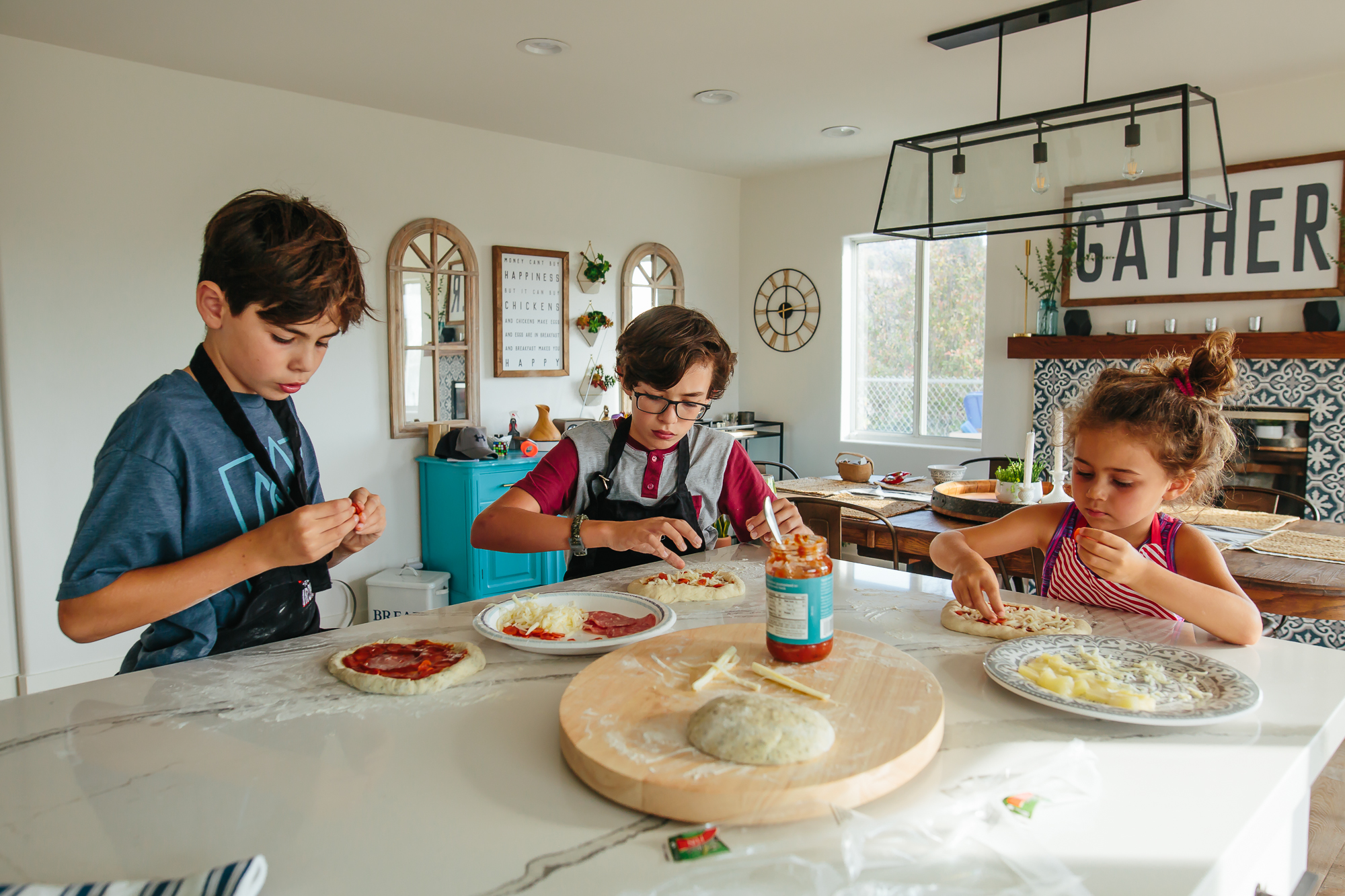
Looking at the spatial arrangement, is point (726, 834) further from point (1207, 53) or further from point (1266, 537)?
point (1207, 53)

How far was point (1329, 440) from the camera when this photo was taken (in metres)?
3.98

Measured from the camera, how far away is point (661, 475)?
198 cm

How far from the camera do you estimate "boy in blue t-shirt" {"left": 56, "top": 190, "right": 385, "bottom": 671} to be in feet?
3.67

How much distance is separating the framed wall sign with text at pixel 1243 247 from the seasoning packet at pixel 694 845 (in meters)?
3.76

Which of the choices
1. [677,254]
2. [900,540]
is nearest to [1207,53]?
[900,540]

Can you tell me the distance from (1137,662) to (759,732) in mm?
620

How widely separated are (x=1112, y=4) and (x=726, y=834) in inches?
131

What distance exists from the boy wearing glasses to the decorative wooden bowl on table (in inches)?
42.4

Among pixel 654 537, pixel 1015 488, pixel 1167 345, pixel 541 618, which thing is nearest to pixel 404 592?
pixel 1015 488

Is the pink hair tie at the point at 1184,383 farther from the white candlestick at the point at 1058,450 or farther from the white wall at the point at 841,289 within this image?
the white wall at the point at 841,289

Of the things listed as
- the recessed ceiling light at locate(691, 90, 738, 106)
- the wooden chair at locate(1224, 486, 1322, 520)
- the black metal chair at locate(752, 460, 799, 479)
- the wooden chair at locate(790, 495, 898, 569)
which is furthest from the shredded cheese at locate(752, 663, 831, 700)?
the recessed ceiling light at locate(691, 90, 738, 106)

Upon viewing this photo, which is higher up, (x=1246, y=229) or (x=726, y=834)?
(x=1246, y=229)

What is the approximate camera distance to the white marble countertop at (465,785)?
0.72m

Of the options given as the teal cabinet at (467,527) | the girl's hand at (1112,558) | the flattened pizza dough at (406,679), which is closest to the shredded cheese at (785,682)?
the flattened pizza dough at (406,679)
